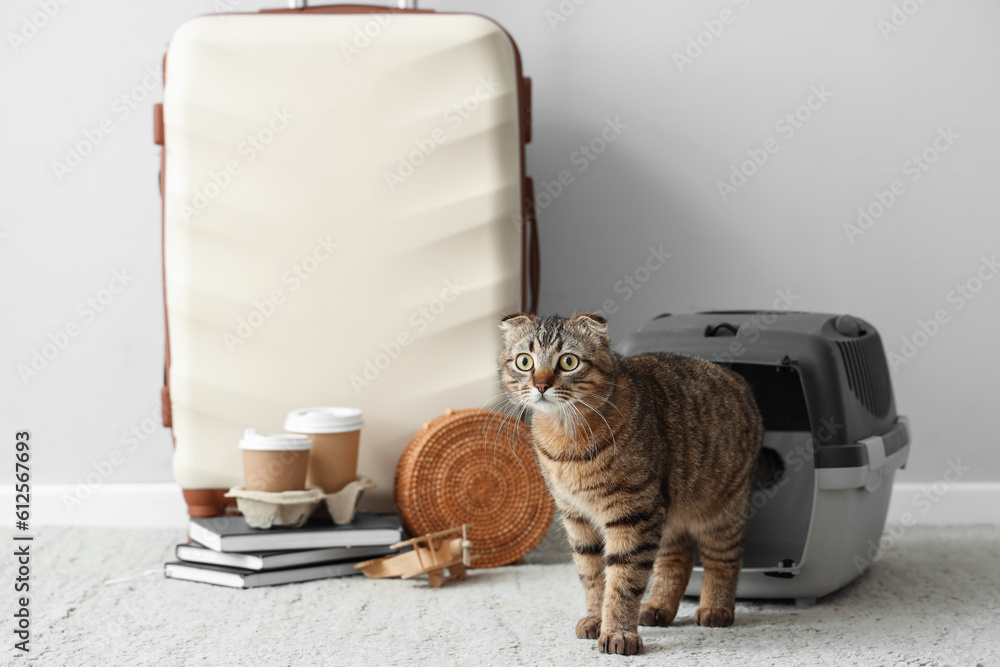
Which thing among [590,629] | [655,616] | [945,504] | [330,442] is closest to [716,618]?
[655,616]

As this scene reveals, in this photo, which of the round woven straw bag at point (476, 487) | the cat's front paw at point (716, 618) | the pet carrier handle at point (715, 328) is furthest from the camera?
the round woven straw bag at point (476, 487)

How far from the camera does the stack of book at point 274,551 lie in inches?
56.2

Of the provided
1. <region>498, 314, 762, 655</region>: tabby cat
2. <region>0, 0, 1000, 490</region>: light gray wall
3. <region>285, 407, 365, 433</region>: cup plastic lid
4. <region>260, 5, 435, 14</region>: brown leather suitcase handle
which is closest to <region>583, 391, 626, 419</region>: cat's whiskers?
<region>498, 314, 762, 655</region>: tabby cat

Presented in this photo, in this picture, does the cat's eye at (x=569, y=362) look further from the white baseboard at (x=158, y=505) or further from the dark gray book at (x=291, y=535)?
the white baseboard at (x=158, y=505)

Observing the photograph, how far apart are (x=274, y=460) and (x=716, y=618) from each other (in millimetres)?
729

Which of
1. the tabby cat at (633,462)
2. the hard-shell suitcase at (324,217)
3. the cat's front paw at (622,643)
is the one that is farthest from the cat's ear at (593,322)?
the hard-shell suitcase at (324,217)

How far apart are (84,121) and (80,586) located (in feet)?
3.14

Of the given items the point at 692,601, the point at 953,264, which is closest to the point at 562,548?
the point at 692,601

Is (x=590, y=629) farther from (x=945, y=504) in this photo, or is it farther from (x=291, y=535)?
(x=945, y=504)

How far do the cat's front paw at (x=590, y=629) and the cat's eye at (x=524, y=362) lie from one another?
1.17 feet

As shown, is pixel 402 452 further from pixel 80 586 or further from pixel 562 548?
pixel 80 586

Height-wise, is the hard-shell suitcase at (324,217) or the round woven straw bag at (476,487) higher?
the hard-shell suitcase at (324,217)

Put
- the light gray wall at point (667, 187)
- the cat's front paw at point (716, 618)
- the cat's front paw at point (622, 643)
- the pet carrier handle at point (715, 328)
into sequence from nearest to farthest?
the cat's front paw at point (622, 643) < the cat's front paw at point (716, 618) < the pet carrier handle at point (715, 328) < the light gray wall at point (667, 187)

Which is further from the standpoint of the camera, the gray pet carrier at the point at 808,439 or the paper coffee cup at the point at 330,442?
the paper coffee cup at the point at 330,442
